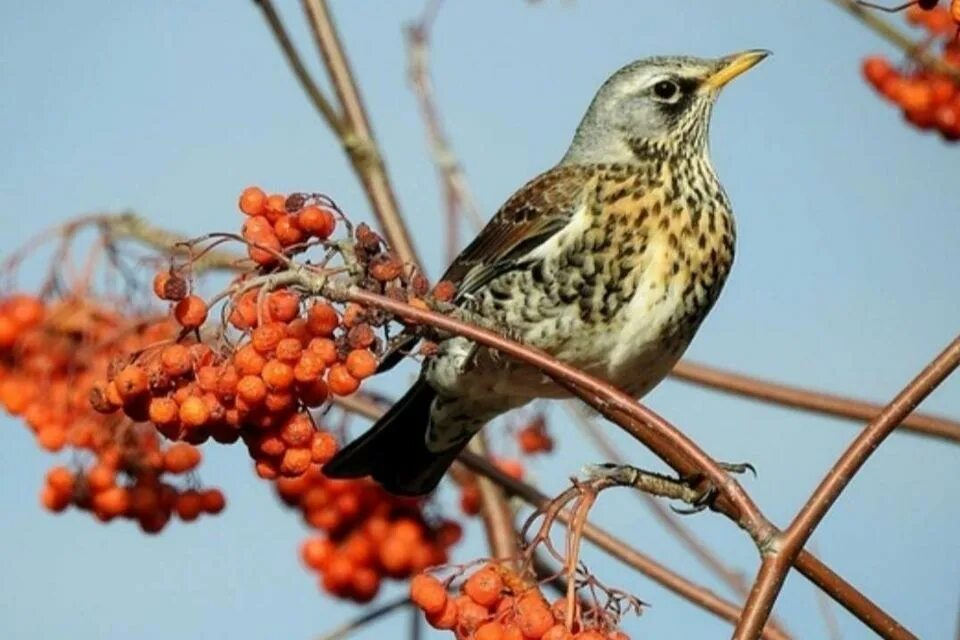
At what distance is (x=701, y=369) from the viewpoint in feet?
11.4

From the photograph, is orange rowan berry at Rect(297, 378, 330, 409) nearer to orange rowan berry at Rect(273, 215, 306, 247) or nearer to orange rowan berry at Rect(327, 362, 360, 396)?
orange rowan berry at Rect(327, 362, 360, 396)

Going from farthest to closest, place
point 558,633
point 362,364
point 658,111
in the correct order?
point 658,111, point 362,364, point 558,633

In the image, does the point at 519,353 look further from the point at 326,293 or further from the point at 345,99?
the point at 345,99

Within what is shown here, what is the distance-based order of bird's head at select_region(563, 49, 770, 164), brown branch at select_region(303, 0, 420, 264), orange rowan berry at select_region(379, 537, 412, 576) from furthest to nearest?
orange rowan berry at select_region(379, 537, 412, 576)
bird's head at select_region(563, 49, 770, 164)
brown branch at select_region(303, 0, 420, 264)

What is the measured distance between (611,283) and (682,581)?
2.15 ft

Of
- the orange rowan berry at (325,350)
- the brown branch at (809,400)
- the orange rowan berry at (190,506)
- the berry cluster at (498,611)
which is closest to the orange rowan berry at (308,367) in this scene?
the orange rowan berry at (325,350)

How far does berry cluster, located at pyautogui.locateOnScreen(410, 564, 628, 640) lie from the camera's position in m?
1.91

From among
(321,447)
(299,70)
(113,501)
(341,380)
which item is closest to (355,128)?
(299,70)

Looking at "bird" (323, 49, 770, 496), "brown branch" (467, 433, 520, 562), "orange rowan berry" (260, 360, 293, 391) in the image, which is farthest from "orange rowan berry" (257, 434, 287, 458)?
"brown branch" (467, 433, 520, 562)

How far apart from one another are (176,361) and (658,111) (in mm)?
1872

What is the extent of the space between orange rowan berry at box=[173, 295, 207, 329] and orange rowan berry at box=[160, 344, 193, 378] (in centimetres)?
5

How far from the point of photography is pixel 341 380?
2043mm

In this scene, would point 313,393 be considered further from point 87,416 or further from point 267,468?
point 87,416

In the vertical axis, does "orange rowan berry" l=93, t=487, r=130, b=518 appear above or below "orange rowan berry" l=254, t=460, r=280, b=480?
below
